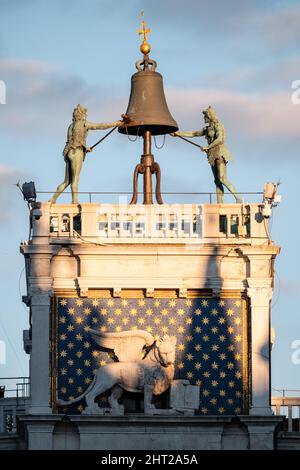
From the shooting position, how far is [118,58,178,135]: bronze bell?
8012 cm

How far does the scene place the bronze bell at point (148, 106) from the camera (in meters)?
80.1

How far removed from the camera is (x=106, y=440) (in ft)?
252

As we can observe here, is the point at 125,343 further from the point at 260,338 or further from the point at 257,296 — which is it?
the point at 257,296

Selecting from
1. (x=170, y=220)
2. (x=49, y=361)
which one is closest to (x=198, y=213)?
(x=170, y=220)

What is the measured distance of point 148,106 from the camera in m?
80.3

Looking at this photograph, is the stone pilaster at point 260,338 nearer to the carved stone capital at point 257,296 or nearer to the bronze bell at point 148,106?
the carved stone capital at point 257,296

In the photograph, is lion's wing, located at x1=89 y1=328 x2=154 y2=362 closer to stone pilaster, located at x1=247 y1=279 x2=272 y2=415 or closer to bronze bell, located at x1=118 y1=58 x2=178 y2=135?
stone pilaster, located at x1=247 y1=279 x2=272 y2=415

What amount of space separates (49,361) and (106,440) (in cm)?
251

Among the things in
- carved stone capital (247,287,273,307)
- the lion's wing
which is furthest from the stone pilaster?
the lion's wing

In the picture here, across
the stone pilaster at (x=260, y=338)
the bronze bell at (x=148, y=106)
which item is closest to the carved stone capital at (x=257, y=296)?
the stone pilaster at (x=260, y=338)

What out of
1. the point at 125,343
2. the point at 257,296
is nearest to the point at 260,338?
the point at 257,296
